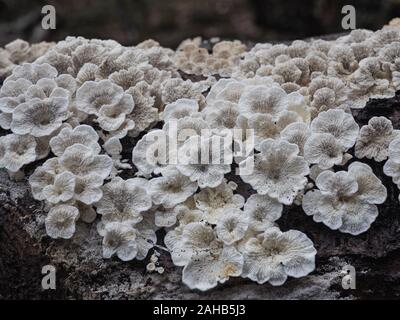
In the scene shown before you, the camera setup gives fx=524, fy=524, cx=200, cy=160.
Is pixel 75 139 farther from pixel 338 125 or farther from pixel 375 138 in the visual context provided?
pixel 375 138

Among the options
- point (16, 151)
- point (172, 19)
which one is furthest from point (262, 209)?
point (172, 19)

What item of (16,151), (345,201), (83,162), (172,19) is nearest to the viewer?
(345,201)

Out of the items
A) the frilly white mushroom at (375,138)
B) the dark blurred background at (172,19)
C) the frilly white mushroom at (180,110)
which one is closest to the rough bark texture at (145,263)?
the frilly white mushroom at (375,138)

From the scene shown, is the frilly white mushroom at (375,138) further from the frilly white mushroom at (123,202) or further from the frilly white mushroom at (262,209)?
the frilly white mushroom at (123,202)

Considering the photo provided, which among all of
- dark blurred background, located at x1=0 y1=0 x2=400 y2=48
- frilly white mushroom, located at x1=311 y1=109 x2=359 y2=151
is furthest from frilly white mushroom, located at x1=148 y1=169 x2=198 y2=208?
dark blurred background, located at x1=0 y1=0 x2=400 y2=48

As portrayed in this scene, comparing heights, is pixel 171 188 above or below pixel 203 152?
below
